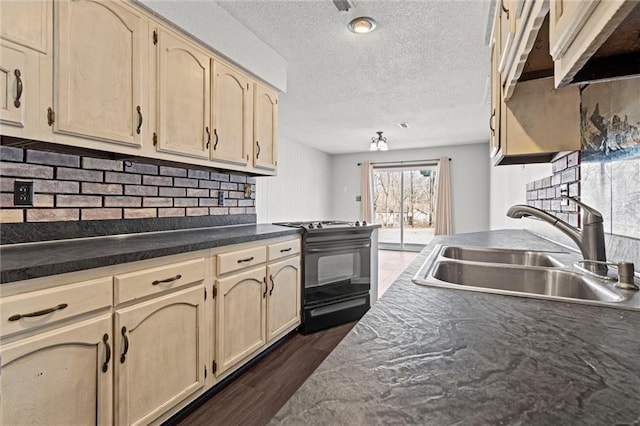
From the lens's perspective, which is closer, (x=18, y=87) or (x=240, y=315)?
(x=18, y=87)

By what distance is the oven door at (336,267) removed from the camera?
8.64 feet

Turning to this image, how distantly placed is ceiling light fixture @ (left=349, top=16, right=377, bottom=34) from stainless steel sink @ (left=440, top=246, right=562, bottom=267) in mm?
1575

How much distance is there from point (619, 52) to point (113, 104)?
1.95 meters

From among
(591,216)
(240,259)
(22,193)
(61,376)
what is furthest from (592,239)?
(22,193)

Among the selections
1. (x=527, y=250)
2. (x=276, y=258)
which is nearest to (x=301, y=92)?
(x=276, y=258)

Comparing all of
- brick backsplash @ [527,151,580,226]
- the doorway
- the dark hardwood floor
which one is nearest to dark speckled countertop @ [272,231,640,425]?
brick backsplash @ [527,151,580,226]

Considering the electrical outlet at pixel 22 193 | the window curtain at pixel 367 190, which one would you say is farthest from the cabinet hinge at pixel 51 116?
the window curtain at pixel 367 190

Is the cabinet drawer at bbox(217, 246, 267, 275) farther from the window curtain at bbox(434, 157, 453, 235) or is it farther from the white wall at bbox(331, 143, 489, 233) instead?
the white wall at bbox(331, 143, 489, 233)

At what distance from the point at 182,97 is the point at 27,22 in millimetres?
739

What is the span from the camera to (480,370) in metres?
0.45

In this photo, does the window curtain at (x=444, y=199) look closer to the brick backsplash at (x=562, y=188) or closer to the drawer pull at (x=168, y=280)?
the brick backsplash at (x=562, y=188)

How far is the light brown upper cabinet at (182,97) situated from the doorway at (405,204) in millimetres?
5590

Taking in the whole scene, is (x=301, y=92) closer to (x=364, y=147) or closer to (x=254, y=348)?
(x=254, y=348)

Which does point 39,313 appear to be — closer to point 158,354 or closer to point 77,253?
point 77,253
